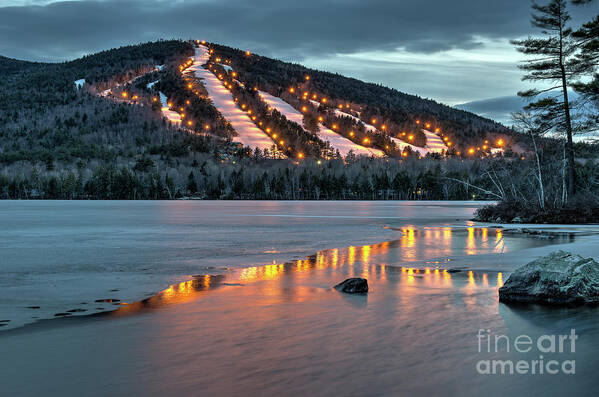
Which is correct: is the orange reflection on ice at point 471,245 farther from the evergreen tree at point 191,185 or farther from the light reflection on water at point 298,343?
the evergreen tree at point 191,185

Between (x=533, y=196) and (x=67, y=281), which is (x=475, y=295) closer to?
(x=67, y=281)

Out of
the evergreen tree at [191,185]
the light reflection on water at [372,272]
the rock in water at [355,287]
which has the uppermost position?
the evergreen tree at [191,185]

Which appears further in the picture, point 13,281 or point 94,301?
point 13,281

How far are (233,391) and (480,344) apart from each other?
14.4 feet

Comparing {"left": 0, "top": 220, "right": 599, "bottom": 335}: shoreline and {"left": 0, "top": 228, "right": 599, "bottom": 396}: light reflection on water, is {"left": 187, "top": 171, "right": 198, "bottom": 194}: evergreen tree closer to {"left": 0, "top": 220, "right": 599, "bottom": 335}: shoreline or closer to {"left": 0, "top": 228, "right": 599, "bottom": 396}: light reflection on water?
{"left": 0, "top": 220, "right": 599, "bottom": 335}: shoreline

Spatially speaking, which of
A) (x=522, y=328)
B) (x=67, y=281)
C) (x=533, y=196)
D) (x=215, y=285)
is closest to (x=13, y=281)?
(x=67, y=281)

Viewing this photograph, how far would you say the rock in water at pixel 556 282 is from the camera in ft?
39.2

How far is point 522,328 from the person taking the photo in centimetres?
984

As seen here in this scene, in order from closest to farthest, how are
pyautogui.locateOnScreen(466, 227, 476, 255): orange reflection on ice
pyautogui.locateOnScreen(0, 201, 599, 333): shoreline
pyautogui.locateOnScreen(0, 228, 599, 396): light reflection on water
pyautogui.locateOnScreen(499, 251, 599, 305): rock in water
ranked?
pyautogui.locateOnScreen(0, 228, 599, 396): light reflection on water
pyautogui.locateOnScreen(499, 251, 599, 305): rock in water
pyautogui.locateOnScreen(0, 201, 599, 333): shoreline
pyautogui.locateOnScreen(466, 227, 476, 255): orange reflection on ice

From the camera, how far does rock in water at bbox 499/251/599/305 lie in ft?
39.2

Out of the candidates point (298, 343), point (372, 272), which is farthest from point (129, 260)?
point (298, 343)

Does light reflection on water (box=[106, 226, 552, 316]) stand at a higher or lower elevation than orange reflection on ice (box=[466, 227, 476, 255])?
higher

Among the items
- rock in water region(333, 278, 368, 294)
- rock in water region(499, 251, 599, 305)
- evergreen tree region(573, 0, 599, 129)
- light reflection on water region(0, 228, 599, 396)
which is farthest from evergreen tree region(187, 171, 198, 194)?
rock in water region(499, 251, 599, 305)

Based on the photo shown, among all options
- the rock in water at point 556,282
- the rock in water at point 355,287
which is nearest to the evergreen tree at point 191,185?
the rock in water at point 355,287
